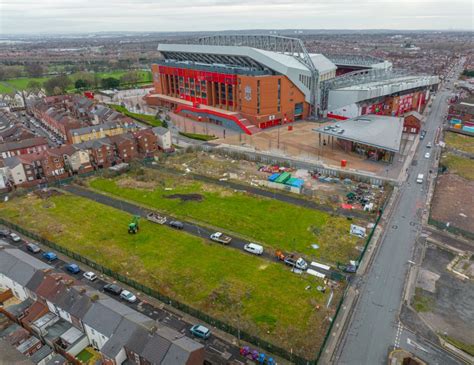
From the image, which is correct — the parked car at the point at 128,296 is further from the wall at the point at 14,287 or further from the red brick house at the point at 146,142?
the red brick house at the point at 146,142

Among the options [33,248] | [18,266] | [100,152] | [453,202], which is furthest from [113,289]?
[453,202]

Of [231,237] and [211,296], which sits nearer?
[211,296]

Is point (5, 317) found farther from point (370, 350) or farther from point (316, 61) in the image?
point (316, 61)

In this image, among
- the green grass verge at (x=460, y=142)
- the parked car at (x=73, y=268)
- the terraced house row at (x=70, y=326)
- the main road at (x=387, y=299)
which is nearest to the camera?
the terraced house row at (x=70, y=326)

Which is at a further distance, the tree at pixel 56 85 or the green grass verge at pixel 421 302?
the tree at pixel 56 85

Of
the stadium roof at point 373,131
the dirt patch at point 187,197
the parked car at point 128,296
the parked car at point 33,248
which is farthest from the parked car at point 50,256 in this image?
the stadium roof at point 373,131

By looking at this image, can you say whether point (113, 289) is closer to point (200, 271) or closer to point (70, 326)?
point (70, 326)

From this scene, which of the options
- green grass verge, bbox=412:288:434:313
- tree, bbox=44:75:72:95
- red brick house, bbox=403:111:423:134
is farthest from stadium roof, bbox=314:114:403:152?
tree, bbox=44:75:72:95

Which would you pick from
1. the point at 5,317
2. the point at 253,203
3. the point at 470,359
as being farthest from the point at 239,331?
the point at 253,203
